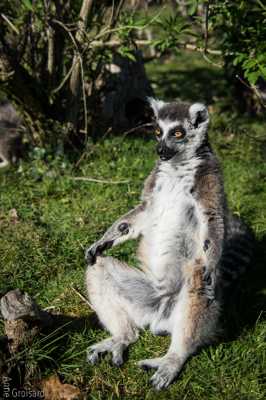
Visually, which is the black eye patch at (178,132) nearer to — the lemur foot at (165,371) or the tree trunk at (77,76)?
the lemur foot at (165,371)

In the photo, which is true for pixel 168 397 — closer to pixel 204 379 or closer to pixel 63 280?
pixel 204 379

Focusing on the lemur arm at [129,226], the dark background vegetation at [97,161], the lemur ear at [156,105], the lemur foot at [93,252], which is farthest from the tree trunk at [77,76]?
the lemur foot at [93,252]

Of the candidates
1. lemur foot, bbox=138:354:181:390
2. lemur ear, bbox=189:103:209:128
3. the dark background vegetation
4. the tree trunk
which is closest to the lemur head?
lemur ear, bbox=189:103:209:128

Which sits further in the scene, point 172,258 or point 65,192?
point 65,192

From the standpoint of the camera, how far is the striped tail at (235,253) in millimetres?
4030

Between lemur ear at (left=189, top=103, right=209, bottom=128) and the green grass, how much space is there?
1.34m

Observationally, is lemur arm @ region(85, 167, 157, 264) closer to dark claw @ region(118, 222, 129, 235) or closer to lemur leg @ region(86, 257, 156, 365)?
dark claw @ region(118, 222, 129, 235)

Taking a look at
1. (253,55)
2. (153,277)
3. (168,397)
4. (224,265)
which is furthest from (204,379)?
(253,55)

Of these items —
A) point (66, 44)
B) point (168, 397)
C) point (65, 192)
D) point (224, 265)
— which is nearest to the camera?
point (168, 397)

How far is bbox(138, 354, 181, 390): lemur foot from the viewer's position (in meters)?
3.19

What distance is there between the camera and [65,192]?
217 inches

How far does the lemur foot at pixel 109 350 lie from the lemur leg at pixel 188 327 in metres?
0.18

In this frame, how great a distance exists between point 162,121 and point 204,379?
1.70 m

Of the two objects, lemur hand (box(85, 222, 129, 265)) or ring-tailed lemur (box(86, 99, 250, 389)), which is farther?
lemur hand (box(85, 222, 129, 265))
